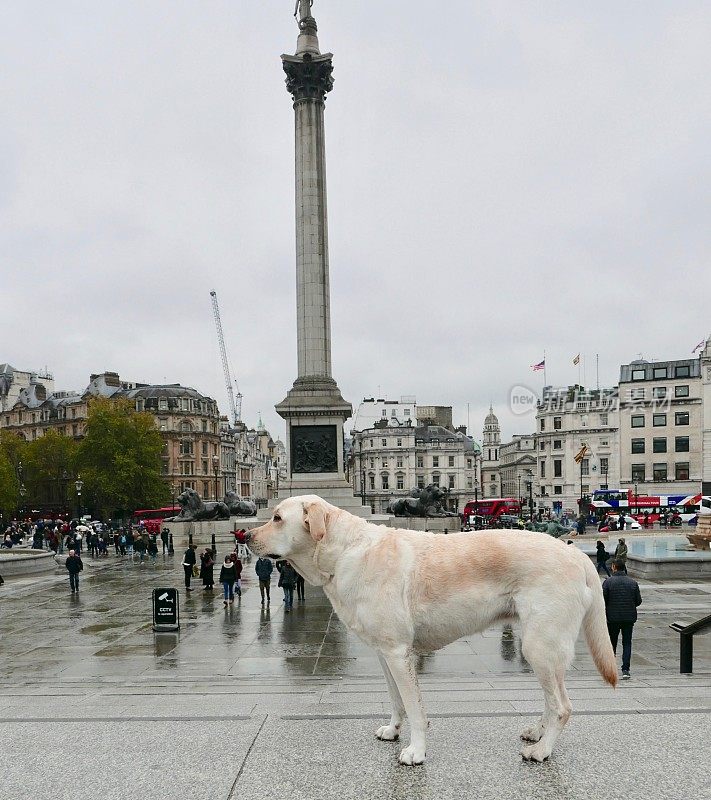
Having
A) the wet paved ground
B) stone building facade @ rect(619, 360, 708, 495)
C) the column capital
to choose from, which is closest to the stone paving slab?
the wet paved ground

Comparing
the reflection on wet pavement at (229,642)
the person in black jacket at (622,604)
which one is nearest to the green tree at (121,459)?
the reflection on wet pavement at (229,642)


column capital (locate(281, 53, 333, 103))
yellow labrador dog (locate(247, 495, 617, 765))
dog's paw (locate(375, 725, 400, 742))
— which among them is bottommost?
dog's paw (locate(375, 725, 400, 742))

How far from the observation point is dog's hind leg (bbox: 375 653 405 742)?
6578 mm

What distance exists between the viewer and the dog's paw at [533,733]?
638 centimetres

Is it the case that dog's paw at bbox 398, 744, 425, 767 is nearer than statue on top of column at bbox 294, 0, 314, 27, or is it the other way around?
dog's paw at bbox 398, 744, 425, 767

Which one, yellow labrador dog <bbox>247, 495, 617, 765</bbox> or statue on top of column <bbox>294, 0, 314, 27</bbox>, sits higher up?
statue on top of column <bbox>294, 0, 314, 27</bbox>

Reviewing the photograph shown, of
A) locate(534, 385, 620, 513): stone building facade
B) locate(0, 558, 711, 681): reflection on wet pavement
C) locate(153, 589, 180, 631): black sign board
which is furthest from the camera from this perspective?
locate(534, 385, 620, 513): stone building facade

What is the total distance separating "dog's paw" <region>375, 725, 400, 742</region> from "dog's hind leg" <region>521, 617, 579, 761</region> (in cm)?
114

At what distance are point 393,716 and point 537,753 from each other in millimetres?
1337

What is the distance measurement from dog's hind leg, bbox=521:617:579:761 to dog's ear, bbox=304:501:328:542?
1817mm

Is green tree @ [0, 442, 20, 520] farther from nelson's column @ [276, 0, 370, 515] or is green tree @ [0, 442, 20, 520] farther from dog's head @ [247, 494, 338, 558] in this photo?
dog's head @ [247, 494, 338, 558]

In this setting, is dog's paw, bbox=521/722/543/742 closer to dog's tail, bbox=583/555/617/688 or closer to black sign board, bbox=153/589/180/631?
dog's tail, bbox=583/555/617/688

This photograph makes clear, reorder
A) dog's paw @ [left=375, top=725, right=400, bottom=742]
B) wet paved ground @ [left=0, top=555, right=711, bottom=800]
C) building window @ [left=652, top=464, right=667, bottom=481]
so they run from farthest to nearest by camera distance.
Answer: building window @ [left=652, top=464, right=667, bottom=481] < dog's paw @ [left=375, top=725, right=400, bottom=742] < wet paved ground @ [left=0, top=555, right=711, bottom=800]

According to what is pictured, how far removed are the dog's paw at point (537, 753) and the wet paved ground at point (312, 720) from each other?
0.08 meters
